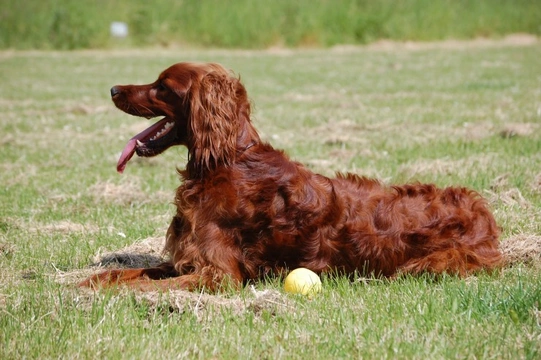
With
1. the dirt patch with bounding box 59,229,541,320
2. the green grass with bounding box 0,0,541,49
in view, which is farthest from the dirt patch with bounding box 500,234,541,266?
the green grass with bounding box 0,0,541,49

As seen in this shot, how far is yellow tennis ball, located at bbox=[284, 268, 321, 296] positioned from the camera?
13.4ft

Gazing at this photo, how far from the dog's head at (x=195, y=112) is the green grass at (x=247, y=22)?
26.4 metres

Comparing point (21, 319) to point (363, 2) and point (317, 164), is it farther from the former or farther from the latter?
point (363, 2)

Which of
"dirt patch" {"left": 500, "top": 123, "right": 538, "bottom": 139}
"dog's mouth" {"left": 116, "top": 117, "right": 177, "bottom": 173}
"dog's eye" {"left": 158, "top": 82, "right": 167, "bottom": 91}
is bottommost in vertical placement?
"dirt patch" {"left": 500, "top": 123, "right": 538, "bottom": 139}

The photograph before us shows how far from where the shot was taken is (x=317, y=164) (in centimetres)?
820

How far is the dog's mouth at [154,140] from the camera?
4559 mm

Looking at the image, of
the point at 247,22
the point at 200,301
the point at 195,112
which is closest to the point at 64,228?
the point at 195,112

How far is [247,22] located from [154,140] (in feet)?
89.0

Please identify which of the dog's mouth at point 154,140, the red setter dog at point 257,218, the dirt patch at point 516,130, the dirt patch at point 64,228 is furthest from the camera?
the dirt patch at point 516,130

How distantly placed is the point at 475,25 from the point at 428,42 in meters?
2.78

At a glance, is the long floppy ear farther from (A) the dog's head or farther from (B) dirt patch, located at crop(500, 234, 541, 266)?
(B) dirt patch, located at crop(500, 234, 541, 266)

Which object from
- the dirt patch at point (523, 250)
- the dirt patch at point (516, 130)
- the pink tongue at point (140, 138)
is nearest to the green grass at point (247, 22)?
the dirt patch at point (516, 130)

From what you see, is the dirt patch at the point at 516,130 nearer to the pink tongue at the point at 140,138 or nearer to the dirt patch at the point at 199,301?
the pink tongue at the point at 140,138

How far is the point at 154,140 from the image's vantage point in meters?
4.59
